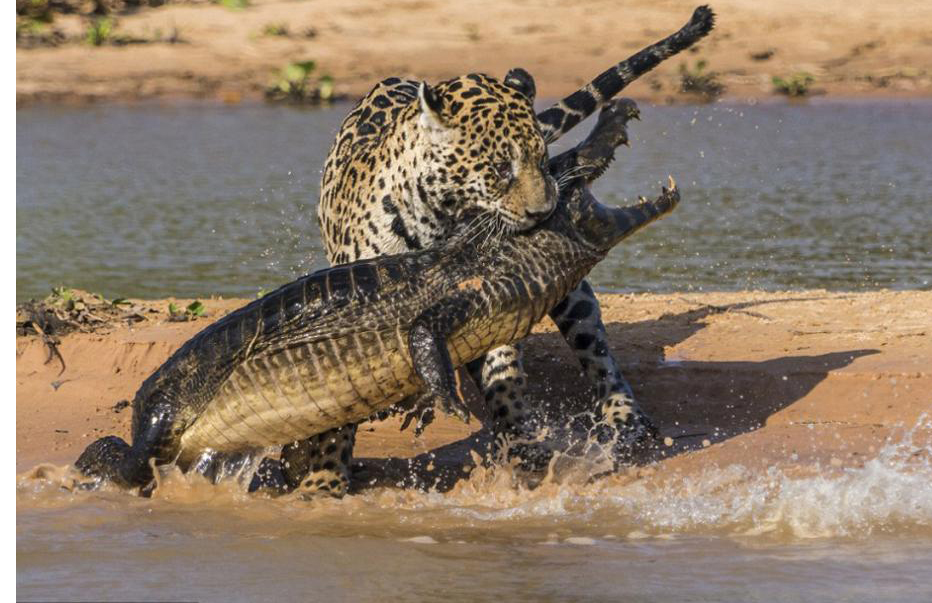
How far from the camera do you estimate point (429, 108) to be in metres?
6.69

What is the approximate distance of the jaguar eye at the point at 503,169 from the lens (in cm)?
659

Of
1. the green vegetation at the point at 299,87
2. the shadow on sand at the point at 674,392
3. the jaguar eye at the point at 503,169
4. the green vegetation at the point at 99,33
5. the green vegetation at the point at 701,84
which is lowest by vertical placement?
the green vegetation at the point at 299,87

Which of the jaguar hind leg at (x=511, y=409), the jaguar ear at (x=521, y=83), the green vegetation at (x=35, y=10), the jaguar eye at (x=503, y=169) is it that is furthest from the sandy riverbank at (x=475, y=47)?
the jaguar eye at (x=503, y=169)

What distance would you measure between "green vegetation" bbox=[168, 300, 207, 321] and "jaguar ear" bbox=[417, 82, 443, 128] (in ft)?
8.62

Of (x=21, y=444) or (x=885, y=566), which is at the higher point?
(x=885, y=566)

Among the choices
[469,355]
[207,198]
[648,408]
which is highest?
[469,355]

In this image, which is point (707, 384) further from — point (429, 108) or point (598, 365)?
point (429, 108)

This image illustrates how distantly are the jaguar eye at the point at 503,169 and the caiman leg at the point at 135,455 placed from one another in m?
1.61

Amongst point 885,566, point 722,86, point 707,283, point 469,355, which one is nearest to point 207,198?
point 707,283

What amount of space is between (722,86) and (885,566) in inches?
599

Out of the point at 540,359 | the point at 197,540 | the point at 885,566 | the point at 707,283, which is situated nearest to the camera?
the point at 885,566

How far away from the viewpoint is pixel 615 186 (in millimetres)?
14914

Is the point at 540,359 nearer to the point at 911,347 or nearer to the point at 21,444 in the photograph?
the point at 911,347

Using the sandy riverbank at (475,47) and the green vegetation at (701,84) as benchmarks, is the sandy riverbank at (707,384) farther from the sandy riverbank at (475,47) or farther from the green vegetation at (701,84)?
the sandy riverbank at (475,47)
